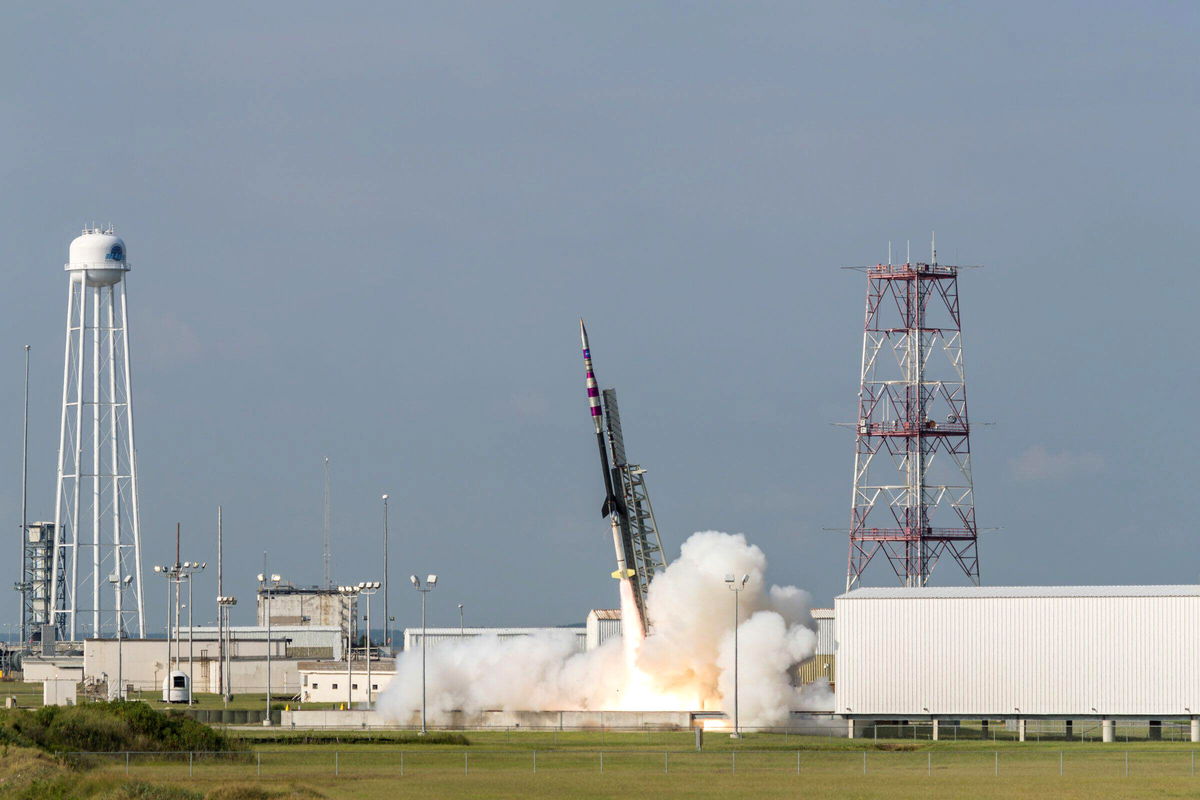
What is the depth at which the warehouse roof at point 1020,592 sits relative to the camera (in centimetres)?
7850

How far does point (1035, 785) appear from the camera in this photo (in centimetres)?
5731

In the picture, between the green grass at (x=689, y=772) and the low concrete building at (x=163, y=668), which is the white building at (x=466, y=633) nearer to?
the low concrete building at (x=163, y=668)

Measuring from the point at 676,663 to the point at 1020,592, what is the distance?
52.4 ft

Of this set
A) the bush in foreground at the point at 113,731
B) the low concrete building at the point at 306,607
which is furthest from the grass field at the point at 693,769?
the low concrete building at the point at 306,607

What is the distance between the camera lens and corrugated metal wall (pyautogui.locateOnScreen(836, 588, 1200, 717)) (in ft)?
255

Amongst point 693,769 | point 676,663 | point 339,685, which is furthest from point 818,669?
point 693,769

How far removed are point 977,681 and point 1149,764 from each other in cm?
1457

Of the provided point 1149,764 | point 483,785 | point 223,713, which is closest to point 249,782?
point 483,785

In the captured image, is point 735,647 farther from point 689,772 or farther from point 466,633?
point 466,633

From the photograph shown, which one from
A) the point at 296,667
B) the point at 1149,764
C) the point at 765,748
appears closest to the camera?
the point at 1149,764

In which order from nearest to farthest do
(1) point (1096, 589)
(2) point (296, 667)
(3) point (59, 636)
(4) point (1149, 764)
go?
(4) point (1149, 764)
(1) point (1096, 589)
(2) point (296, 667)
(3) point (59, 636)

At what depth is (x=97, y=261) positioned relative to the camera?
140m

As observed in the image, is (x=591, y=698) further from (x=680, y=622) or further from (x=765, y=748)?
(x=765, y=748)

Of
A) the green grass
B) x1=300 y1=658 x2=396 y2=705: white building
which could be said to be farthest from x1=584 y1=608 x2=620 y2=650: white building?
the green grass
